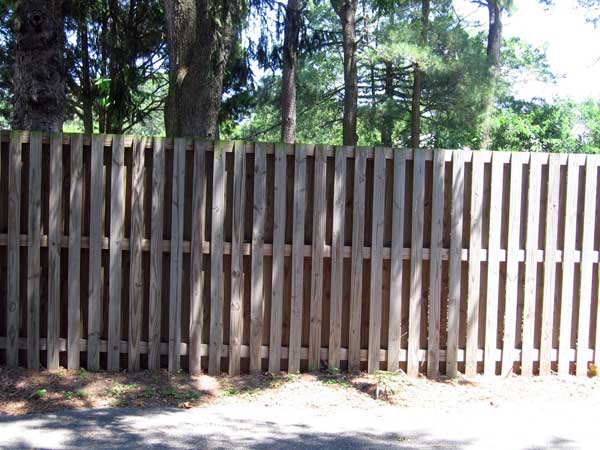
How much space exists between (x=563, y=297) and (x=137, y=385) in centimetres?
400

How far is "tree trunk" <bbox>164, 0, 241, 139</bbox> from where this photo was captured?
23.0 feet

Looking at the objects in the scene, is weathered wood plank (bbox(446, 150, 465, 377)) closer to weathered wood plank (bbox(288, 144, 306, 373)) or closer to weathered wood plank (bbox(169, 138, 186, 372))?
weathered wood plank (bbox(288, 144, 306, 373))

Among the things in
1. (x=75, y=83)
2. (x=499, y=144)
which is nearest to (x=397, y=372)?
(x=75, y=83)

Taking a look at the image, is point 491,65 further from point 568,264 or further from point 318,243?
point 318,243

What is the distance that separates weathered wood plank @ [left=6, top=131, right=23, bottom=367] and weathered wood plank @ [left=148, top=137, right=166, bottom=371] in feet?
3.91

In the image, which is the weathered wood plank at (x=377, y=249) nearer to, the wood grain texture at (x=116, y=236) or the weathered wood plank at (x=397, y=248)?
the weathered wood plank at (x=397, y=248)

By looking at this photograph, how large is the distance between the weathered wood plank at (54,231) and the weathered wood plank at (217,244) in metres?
1.38

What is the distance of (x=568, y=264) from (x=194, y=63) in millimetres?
4588

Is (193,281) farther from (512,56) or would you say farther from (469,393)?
(512,56)

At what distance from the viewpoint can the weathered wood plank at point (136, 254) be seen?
18.0ft

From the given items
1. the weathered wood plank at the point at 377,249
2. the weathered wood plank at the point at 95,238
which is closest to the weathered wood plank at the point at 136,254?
the weathered wood plank at the point at 95,238

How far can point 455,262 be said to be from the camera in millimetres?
5637

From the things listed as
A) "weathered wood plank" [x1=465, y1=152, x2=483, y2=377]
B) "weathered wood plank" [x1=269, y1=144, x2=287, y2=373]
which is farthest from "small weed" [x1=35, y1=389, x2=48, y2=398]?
"weathered wood plank" [x1=465, y1=152, x2=483, y2=377]

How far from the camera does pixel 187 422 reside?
14.7ft
